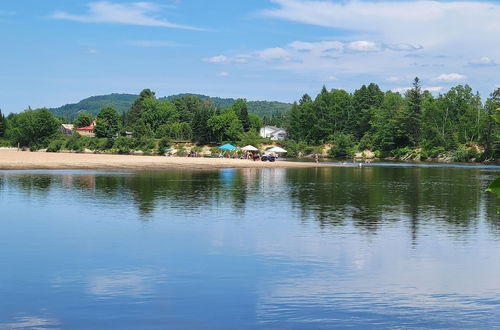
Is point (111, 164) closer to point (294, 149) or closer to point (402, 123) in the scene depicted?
point (294, 149)

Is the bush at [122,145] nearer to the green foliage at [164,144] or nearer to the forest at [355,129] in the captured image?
the forest at [355,129]

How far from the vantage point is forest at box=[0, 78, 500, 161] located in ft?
486

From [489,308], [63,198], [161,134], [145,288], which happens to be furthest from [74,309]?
[161,134]

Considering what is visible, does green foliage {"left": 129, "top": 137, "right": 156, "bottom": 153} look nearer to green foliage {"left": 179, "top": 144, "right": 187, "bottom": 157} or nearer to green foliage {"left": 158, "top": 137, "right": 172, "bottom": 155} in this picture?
green foliage {"left": 158, "top": 137, "right": 172, "bottom": 155}

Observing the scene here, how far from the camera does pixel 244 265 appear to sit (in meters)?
18.9

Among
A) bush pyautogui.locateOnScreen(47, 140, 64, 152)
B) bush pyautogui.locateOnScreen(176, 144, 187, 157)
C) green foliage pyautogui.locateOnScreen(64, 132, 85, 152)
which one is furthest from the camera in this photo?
bush pyautogui.locateOnScreen(47, 140, 64, 152)

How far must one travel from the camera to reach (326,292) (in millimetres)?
15758

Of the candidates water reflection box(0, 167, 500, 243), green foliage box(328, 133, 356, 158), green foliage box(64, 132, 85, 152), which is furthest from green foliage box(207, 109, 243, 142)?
water reflection box(0, 167, 500, 243)

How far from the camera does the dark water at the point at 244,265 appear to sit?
13703 mm

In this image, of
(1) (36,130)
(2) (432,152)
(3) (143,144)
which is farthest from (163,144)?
(2) (432,152)

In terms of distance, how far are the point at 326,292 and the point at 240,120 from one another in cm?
16628

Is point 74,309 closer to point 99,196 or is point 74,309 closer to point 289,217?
point 289,217

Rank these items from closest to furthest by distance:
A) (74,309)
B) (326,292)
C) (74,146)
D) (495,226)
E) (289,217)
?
(74,309)
(326,292)
(495,226)
(289,217)
(74,146)

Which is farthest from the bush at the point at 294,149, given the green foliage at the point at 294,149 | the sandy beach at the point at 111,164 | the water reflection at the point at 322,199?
the water reflection at the point at 322,199
